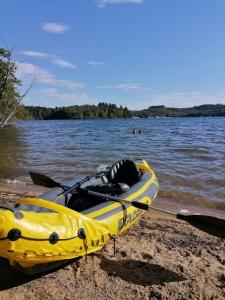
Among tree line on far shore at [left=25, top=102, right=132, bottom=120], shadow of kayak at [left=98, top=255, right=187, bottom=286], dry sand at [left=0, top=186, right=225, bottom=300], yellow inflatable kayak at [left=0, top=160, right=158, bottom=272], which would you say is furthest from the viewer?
tree line on far shore at [left=25, top=102, right=132, bottom=120]

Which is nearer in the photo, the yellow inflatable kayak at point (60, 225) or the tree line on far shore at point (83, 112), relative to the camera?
the yellow inflatable kayak at point (60, 225)

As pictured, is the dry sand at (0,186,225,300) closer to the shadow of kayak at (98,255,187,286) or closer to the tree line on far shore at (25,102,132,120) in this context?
the shadow of kayak at (98,255,187,286)

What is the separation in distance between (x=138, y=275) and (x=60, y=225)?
1183mm

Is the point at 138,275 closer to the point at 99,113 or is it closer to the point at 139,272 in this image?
the point at 139,272

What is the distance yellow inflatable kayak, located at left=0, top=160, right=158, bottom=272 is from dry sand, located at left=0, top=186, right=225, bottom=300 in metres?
0.24

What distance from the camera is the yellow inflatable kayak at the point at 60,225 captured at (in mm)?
3219

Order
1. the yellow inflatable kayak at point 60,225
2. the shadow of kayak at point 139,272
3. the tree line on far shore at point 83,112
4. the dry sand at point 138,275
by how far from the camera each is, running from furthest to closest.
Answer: the tree line on far shore at point 83,112 → the shadow of kayak at point 139,272 → the dry sand at point 138,275 → the yellow inflatable kayak at point 60,225

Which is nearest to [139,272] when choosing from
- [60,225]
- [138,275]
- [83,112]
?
[138,275]

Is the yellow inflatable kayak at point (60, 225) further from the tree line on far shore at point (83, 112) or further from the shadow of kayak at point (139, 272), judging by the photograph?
the tree line on far shore at point (83, 112)

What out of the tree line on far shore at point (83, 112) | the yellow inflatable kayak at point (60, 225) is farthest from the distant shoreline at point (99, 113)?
the yellow inflatable kayak at point (60, 225)

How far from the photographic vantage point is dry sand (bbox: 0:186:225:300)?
3.50 m

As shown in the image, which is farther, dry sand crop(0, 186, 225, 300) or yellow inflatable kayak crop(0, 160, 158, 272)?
dry sand crop(0, 186, 225, 300)

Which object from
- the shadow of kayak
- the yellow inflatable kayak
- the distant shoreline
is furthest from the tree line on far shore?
the shadow of kayak

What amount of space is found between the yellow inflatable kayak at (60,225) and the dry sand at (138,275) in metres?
0.24
